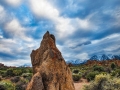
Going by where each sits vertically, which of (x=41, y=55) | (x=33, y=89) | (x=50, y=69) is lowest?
(x=33, y=89)

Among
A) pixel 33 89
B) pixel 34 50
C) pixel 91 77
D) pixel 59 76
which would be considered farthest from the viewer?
pixel 91 77

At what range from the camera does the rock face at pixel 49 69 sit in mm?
10873

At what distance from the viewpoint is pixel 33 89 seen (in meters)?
10.7

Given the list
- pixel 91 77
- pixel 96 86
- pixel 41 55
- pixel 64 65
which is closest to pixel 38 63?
pixel 41 55

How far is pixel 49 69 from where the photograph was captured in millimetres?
11164

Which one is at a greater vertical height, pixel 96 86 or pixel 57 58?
pixel 57 58

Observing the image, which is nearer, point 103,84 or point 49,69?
point 49,69

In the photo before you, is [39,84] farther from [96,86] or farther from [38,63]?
[96,86]

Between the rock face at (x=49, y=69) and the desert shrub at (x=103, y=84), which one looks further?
the desert shrub at (x=103, y=84)

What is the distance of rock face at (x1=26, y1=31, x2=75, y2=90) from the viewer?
1087 centimetres

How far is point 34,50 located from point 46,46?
3.24 ft

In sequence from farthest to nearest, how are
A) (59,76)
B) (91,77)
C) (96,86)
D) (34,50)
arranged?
(91,77) → (96,86) → (34,50) → (59,76)

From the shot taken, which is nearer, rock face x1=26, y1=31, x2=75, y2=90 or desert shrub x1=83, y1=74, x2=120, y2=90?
rock face x1=26, y1=31, x2=75, y2=90

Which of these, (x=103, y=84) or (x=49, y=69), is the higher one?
(x=49, y=69)
